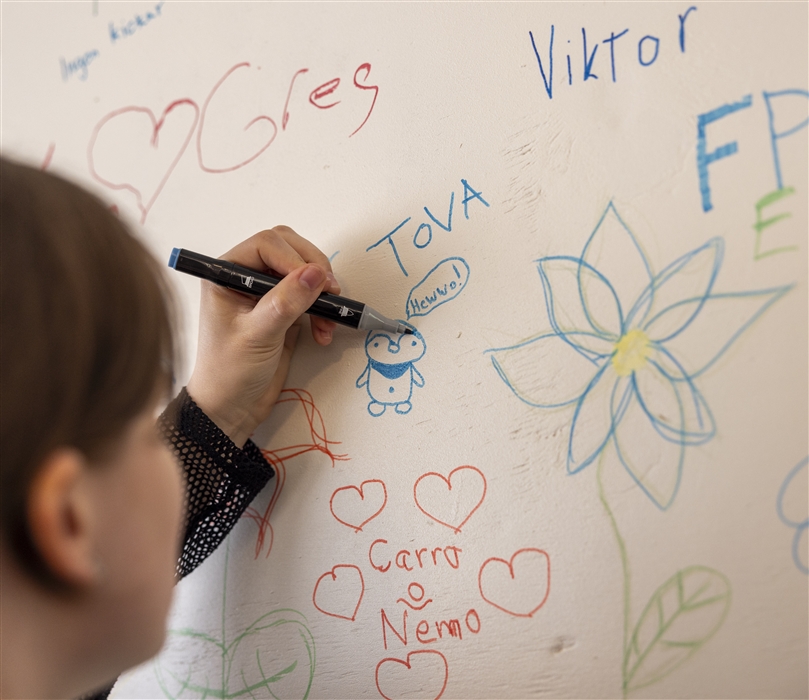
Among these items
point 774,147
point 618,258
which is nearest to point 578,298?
point 618,258

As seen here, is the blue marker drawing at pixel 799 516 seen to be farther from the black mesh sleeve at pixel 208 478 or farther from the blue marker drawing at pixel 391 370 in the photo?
the black mesh sleeve at pixel 208 478

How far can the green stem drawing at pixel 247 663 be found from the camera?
0.47 meters

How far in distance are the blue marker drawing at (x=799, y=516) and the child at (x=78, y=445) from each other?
344 mm

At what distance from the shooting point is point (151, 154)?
59 cm

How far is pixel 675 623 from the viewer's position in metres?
0.36

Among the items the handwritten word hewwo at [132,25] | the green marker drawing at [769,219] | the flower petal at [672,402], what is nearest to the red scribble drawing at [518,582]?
the flower petal at [672,402]

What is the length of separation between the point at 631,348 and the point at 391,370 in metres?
0.17

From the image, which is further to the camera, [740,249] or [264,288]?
[264,288]

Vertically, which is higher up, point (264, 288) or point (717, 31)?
point (717, 31)

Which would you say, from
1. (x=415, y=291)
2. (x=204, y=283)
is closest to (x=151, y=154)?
(x=204, y=283)

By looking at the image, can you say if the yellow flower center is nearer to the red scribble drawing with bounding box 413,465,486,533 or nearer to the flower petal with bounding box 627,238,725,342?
the flower petal with bounding box 627,238,725,342

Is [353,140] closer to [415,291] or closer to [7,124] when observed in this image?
[415,291]

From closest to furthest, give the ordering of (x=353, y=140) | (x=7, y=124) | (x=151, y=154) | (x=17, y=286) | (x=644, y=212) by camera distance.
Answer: (x=17, y=286) → (x=644, y=212) → (x=353, y=140) → (x=151, y=154) → (x=7, y=124)

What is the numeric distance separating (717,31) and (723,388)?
21 cm
